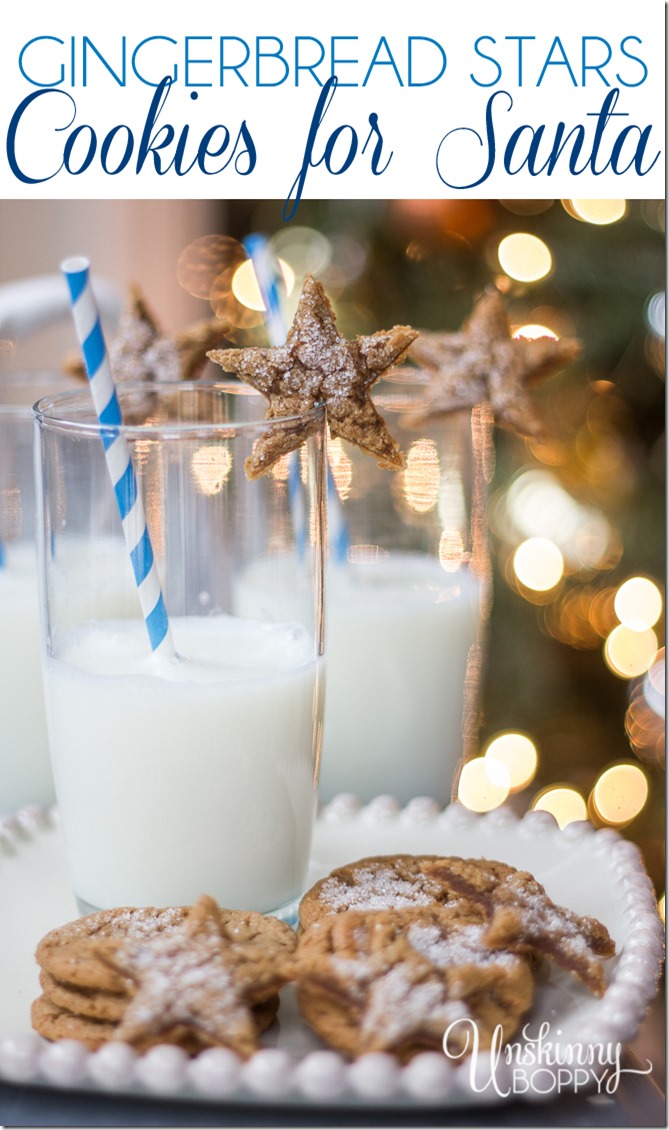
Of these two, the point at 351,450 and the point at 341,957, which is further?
the point at 351,450

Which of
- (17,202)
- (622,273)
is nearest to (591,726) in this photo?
(622,273)

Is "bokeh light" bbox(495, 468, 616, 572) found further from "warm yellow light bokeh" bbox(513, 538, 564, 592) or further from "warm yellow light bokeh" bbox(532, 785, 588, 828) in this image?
"warm yellow light bokeh" bbox(532, 785, 588, 828)

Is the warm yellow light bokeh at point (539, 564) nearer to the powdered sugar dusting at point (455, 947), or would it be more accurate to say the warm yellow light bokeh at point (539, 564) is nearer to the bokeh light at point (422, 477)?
the bokeh light at point (422, 477)

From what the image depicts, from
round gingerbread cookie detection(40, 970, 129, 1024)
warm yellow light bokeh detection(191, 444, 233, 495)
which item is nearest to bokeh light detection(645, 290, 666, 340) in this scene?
warm yellow light bokeh detection(191, 444, 233, 495)

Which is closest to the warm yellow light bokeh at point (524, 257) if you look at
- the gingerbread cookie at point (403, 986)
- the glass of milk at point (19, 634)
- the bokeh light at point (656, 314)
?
the bokeh light at point (656, 314)

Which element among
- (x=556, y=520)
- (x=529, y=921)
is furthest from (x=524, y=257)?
(x=529, y=921)

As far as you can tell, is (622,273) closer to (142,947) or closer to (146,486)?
(146,486)
